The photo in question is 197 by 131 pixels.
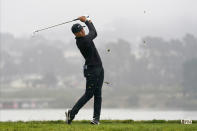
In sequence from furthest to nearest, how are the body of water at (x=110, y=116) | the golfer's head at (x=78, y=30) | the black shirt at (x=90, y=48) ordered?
the body of water at (x=110, y=116)
the black shirt at (x=90, y=48)
the golfer's head at (x=78, y=30)

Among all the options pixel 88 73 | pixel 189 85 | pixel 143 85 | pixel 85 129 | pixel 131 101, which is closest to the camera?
pixel 85 129

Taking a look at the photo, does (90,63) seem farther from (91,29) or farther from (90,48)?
(91,29)

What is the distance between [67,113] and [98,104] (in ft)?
2.84

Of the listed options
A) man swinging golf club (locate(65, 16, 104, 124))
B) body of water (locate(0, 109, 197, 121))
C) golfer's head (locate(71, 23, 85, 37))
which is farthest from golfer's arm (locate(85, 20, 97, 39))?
body of water (locate(0, 109, 197, 121))

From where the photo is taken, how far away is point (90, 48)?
638 inches

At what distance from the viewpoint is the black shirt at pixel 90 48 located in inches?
635

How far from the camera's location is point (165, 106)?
16800 cm

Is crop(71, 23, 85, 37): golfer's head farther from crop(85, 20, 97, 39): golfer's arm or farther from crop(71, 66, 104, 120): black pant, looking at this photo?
crop(71, 66, 104, 120): black pant

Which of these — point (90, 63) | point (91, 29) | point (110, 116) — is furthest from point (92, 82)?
point (110, 116)

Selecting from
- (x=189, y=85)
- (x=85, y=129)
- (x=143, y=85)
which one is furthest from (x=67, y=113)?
(x=143, y=85)

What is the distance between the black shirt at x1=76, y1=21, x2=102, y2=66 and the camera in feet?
53.0

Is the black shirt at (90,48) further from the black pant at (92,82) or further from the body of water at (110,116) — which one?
the body of water at (110,116)

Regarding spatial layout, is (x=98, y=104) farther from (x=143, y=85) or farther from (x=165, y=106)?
(x=143, y=85)

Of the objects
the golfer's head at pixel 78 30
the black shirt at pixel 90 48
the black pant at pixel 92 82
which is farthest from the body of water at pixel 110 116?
the golfer's head at pixel 78 30
